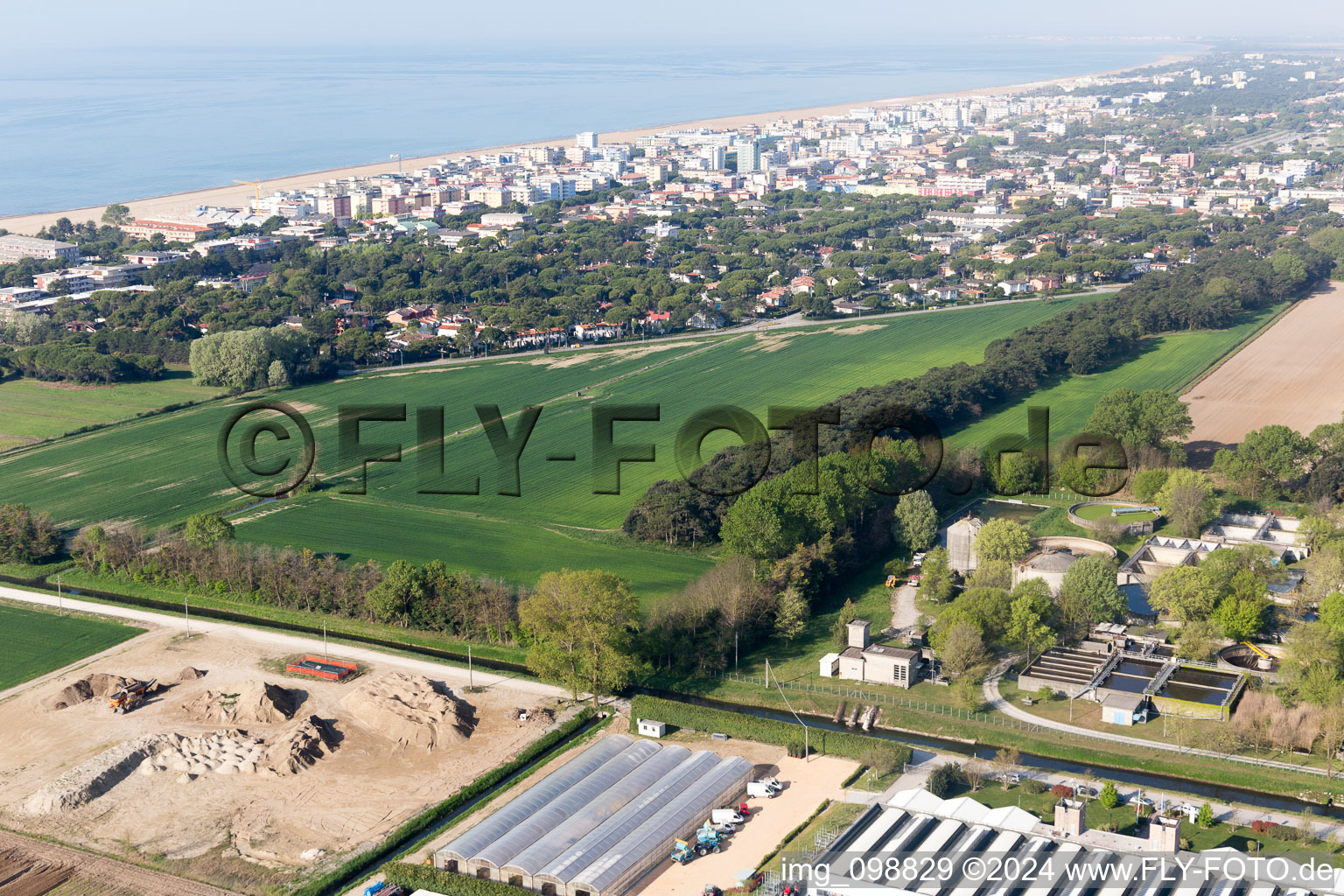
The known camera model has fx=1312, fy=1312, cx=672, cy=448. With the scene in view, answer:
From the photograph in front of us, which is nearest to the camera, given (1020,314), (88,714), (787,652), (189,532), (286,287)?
(88,714)

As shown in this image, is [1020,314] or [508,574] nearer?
[508,574]

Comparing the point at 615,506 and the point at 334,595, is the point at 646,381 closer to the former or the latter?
the point at 615,506

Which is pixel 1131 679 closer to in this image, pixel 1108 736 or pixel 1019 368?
pixel 1108 736

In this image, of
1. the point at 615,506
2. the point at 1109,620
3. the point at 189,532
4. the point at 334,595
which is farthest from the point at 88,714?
the point at 1109,620

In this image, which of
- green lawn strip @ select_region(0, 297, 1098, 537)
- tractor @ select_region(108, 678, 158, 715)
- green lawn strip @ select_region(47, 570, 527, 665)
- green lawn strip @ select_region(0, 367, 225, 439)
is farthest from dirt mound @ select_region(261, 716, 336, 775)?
green lawn strip @ select_region(0, 367, 225, 439)

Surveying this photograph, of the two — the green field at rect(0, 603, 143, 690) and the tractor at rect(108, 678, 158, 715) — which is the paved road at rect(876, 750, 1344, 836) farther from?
the green field at rect(0, 603, 143, 690)

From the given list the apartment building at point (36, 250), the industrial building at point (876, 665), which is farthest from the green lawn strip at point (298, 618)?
the apartment building at point (36, 250)
